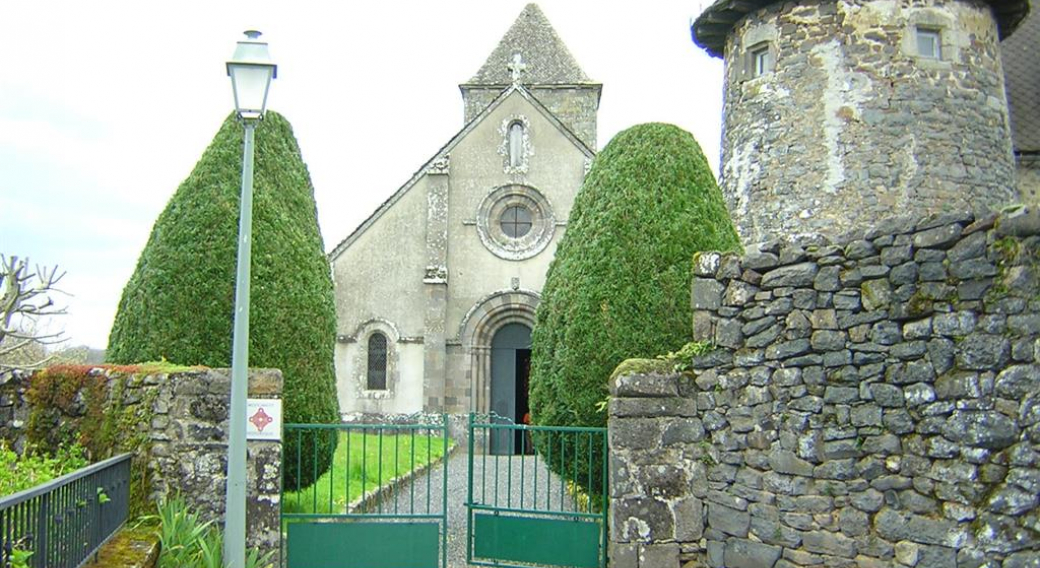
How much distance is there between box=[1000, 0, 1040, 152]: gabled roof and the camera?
59.6ft

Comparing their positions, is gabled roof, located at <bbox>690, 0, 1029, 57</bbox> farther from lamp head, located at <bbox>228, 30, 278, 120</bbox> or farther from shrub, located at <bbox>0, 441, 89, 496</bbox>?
shrub, located at <bbox>0, 441, 89, 496</bbox>

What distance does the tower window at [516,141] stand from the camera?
71.5ft

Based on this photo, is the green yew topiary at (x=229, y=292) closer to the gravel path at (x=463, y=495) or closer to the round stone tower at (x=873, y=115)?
the gravel path at (x=463, y=495)

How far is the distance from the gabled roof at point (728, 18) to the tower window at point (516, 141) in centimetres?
510

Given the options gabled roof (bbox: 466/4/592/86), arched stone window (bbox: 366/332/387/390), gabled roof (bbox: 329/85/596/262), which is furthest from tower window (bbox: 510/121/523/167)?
gabled roof (bbox: 466/4/592/86)

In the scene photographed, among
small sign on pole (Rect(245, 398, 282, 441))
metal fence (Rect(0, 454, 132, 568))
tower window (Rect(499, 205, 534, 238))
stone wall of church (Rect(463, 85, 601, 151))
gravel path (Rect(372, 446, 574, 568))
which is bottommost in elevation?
gravel path (Rect(372, 446, 574, 568))

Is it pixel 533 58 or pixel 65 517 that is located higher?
pixel 533 58

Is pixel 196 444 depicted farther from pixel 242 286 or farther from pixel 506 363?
pixel 506 363

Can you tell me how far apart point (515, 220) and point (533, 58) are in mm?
12377

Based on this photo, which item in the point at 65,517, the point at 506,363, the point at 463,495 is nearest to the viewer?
the point at 65,517

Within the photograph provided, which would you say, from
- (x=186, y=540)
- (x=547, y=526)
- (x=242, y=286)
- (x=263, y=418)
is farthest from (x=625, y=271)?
(x=186, y=540)

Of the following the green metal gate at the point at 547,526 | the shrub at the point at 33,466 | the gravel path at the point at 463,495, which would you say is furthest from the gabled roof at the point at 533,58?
the shrub at the point at 33,466

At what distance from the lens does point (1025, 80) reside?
1916 centimetres

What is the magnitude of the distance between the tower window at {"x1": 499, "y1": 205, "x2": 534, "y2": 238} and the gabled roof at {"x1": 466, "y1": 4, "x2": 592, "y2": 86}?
1075 centimetres
